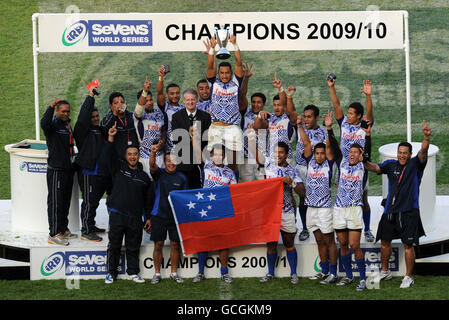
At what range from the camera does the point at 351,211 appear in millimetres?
10164

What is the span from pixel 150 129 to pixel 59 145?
3.31ft

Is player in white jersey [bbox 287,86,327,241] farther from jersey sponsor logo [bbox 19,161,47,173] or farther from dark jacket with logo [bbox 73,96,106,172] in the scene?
jersey sponsor logo [bbox 19,161,47,173]

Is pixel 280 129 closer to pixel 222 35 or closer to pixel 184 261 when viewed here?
pixel 222 35

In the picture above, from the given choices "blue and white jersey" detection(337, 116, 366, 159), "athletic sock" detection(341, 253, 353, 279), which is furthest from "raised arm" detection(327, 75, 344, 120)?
"athletic sock" detection(341, 253, 353, 279)

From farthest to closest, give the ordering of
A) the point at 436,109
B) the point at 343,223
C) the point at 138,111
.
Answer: the point at 436,109 → the point at 138,111 → the point at 343,223

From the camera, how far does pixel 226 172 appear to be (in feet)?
34.2

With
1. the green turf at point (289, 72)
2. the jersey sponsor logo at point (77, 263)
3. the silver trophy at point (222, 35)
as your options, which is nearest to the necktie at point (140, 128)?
the silver trophy at point (222, 35)

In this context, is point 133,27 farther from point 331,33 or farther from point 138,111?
point 331,33

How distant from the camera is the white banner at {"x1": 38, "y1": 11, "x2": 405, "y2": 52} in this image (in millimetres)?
11398

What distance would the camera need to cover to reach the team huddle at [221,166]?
33.4ft

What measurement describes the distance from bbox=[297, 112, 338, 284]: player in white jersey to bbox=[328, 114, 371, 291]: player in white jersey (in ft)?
0.30

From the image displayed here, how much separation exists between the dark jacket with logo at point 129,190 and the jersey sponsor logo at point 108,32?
1.75 metres

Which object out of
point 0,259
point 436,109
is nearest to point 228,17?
point 0,259

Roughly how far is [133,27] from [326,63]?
563 centimetres
